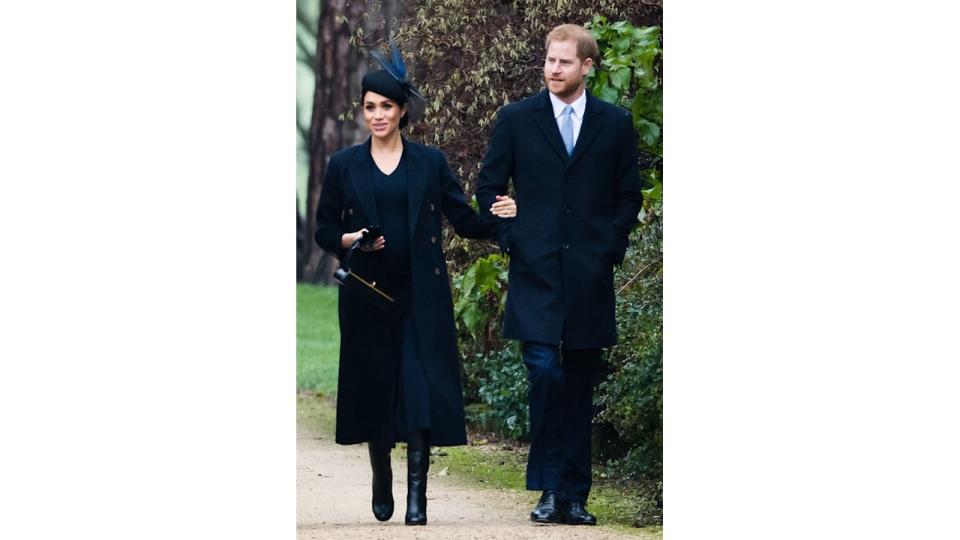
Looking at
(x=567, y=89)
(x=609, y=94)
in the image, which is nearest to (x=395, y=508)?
(x=567, y=89)

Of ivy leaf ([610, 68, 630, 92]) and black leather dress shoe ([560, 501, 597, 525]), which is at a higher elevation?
ivy leaf ([610, 68, 630, 92])

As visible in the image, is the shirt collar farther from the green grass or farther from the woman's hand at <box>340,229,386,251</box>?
the green grass

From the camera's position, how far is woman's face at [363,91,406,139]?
8.95 m

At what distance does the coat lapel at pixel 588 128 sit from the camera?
353 inches

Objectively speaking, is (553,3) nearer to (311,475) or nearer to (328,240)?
(328,240)

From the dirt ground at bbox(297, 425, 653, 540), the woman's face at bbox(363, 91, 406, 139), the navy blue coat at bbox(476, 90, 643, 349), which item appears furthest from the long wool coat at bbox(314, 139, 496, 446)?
the dirt ground at bbox(297, 425, 653, 540)

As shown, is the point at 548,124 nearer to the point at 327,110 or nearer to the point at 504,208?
the point at 504,208

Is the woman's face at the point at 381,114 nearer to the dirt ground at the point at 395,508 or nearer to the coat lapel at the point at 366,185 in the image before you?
the coat lapel at the point at 366,185

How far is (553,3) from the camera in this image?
32.4 feet

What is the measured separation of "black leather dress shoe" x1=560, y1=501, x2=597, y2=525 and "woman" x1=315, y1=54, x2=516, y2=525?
0.57 m

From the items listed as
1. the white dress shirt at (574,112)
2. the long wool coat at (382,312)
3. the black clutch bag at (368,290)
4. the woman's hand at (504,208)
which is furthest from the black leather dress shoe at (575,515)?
the white dress shirt at (574,112)

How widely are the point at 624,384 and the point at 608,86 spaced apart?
1.42 metres

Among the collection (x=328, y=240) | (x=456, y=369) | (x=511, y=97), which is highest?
(x=511, y=97)
